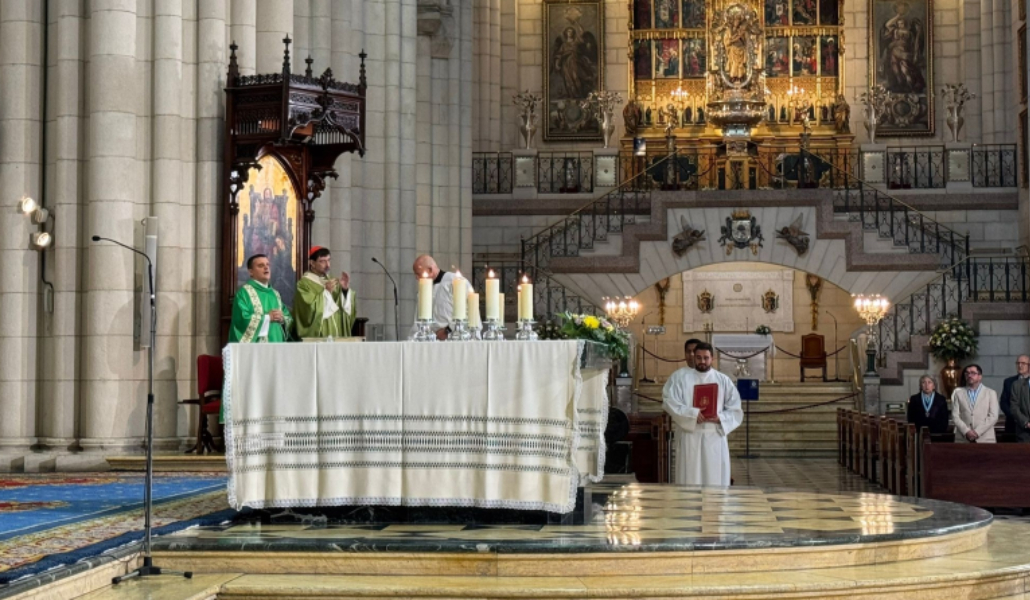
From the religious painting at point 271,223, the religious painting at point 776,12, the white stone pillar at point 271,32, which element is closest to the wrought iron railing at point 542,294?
the religious painting at point 776,12

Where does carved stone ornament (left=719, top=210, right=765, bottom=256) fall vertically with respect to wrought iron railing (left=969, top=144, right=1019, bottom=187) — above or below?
below

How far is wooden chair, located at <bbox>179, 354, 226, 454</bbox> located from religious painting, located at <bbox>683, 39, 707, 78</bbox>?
19318 millimetres

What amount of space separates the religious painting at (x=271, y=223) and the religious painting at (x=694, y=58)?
17295 millimetres

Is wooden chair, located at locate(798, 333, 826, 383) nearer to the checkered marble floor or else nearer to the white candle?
the checkered marble floor

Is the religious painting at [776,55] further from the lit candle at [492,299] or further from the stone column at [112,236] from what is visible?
the lit candle at [492,299]

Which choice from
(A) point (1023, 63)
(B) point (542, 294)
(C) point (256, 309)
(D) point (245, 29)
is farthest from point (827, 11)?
(C) point (256, 309)

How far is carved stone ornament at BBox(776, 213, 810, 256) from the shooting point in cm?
2666

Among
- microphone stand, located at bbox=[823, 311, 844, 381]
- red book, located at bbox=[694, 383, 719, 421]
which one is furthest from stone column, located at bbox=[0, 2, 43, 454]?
microphone stand, located at bbox=[823, 311, 844, 381]

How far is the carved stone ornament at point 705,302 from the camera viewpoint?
3141 centimetres

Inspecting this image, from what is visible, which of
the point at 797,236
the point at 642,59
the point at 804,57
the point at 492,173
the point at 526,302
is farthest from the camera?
the point at 642,59

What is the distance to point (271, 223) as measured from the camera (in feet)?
49.5

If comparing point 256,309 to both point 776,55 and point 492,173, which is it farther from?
point 776,55

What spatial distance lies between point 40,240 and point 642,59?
65.1 feet

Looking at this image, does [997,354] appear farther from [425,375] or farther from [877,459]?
[425,375]
